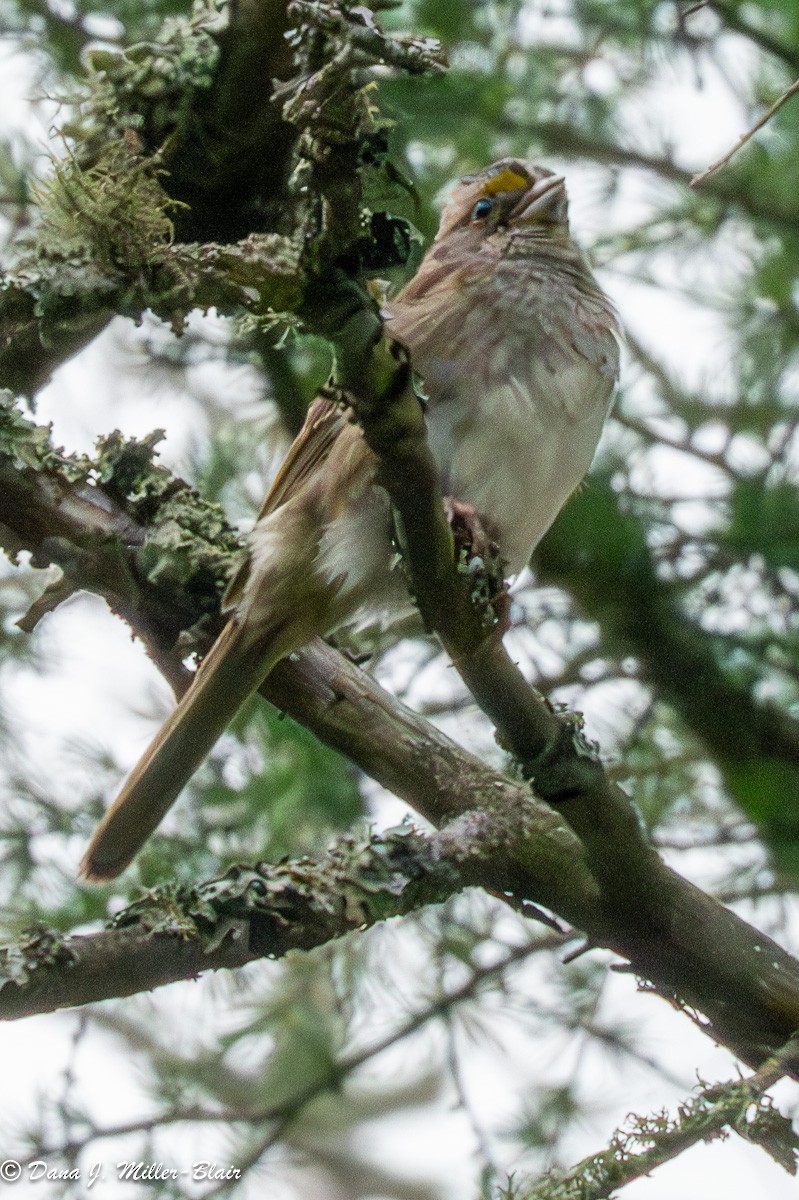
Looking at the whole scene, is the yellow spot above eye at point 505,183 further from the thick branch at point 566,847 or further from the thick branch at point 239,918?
the thick branch at point 239,918

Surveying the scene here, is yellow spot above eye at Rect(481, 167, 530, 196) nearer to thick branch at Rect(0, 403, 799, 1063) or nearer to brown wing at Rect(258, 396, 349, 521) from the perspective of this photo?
brown wing at Rect(258, 396, 349, 521)

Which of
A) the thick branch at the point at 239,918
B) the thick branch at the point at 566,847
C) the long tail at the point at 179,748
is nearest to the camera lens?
the thick branch at the point at 239,918

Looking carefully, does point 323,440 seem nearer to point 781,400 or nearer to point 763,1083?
point 763,1083

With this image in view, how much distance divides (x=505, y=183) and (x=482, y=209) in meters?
0.07

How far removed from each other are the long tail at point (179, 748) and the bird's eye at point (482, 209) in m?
1.13

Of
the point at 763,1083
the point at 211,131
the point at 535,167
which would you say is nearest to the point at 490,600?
the point at 763,1083

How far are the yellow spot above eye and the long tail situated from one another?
118cm

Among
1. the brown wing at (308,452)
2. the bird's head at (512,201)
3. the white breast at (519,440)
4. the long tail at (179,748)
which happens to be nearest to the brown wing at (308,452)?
the brown wing at (308,452)

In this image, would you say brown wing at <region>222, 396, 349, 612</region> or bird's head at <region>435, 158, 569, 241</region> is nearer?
brown wing at <region>222, 396, 349, 612</region>

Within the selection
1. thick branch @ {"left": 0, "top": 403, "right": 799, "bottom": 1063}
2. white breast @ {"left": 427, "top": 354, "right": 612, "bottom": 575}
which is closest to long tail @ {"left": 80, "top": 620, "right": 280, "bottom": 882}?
thick branch @ {"left": 0, "top": 403, "right": 799, "bottom": 1063}

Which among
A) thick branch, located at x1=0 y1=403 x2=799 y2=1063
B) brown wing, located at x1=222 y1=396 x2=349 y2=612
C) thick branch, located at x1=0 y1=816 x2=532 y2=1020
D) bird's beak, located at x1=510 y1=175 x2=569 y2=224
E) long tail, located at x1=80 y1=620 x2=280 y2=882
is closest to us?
thick branch, located at x1=0 y1=816 x2=532 y2=1020

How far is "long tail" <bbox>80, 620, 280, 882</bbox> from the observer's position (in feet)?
7.09

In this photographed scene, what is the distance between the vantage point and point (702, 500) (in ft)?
10.7

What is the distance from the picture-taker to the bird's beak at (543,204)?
2727 mm
